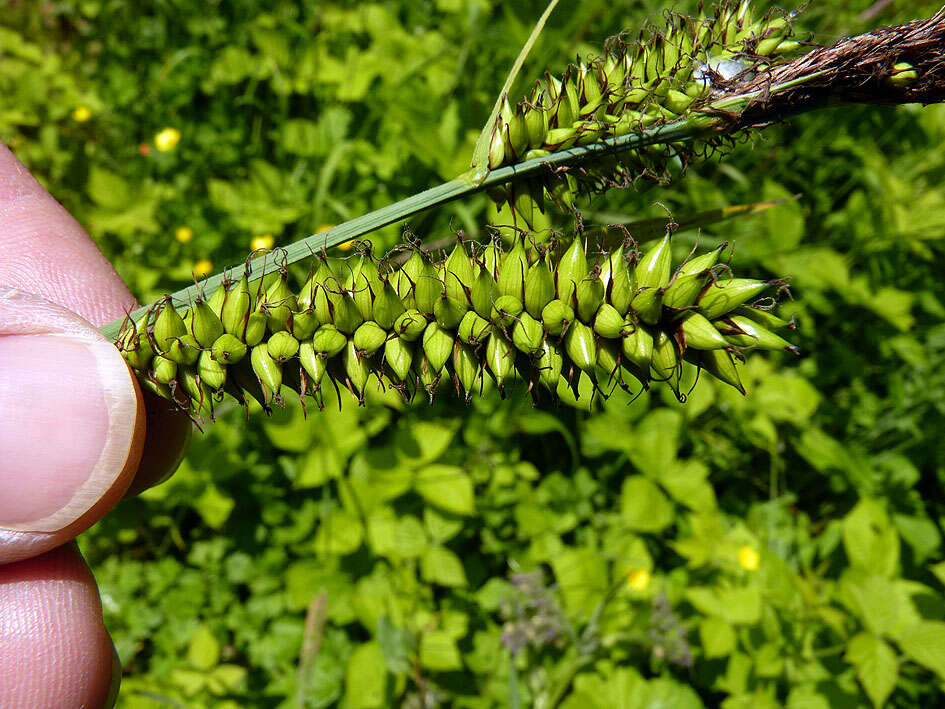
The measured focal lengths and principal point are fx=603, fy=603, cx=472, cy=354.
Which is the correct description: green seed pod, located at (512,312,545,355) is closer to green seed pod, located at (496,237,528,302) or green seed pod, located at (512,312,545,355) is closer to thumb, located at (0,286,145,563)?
green seed pod, located at (496,237,528,302)

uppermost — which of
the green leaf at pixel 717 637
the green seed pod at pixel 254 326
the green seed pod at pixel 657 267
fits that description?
the green seed pod at pixel 657 267

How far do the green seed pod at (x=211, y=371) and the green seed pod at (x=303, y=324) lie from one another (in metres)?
0.13

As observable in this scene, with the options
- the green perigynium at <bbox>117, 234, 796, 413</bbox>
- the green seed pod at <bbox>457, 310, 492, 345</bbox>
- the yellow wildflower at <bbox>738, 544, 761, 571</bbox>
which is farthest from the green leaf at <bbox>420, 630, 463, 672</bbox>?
the green seed pod at <bbox>457, 310, 492, 345</bbox>

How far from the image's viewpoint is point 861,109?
2828mm

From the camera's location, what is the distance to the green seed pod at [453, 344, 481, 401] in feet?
3.26

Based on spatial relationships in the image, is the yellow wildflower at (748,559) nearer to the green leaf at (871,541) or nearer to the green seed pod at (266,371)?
the green leaf at (871,541)

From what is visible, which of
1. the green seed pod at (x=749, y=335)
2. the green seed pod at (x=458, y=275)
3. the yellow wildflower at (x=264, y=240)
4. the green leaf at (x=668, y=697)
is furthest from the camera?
the yellow wildflower at (x=264, y=240)

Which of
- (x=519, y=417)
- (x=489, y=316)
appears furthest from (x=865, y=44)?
(x=519, y=417)

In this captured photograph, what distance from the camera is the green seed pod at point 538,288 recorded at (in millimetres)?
942

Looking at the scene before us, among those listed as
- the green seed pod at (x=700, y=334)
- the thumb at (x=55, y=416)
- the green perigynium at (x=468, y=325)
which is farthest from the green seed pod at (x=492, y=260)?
the thumb at (x=55, y=416)

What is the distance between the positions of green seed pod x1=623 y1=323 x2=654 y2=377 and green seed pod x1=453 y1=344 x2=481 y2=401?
25cm

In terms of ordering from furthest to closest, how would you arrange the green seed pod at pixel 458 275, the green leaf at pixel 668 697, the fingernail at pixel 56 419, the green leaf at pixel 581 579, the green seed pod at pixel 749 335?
the green leaf at pixel 581 579 < the green leaf at pixel 668 697 < the fingernail at pixel 56 419 < the green seed pod at pixel 458 275 < the green seed pod at pixel 749 335

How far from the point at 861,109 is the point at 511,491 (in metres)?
2.42

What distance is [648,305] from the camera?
91 cm
